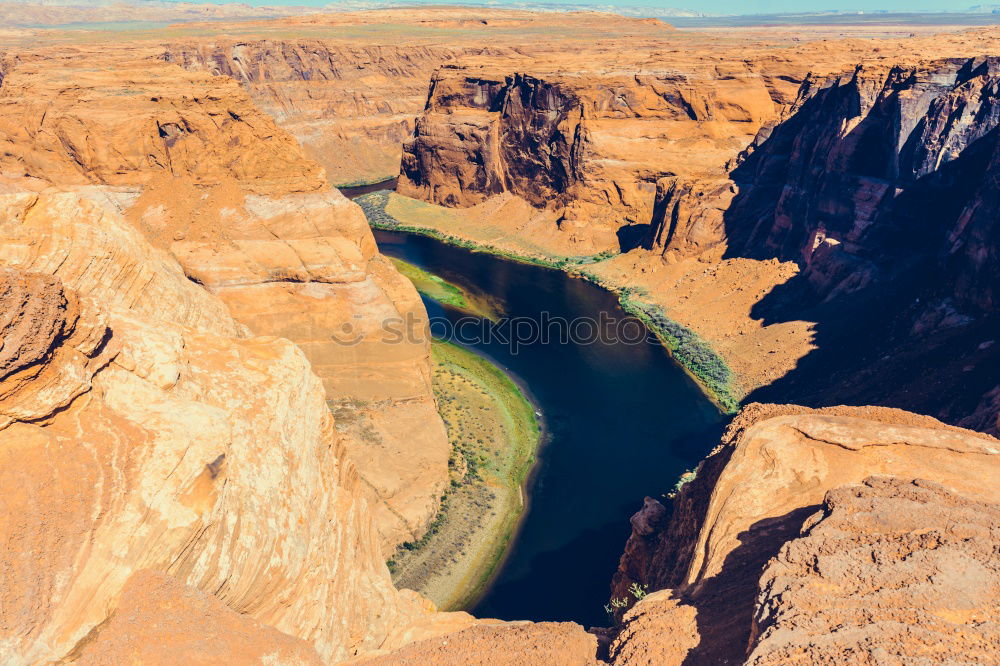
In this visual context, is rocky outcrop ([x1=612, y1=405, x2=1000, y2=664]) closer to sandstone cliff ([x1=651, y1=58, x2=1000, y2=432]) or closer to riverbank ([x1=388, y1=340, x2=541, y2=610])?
sandstone cliff ([x1=651, y1=58, x2=1000, y2=432])

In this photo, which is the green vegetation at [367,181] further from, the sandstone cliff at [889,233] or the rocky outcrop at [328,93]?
the sandstone cliff at [889,233]

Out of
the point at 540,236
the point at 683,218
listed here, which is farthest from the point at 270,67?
the point at 683,218

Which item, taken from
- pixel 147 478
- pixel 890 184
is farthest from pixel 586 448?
pixel 147 478

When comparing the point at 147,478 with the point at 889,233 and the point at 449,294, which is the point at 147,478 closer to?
the point at 889,233

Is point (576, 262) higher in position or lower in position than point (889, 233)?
lower

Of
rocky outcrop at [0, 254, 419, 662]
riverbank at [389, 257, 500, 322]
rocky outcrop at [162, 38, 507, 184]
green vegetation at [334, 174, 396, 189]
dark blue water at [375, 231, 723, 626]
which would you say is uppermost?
rocky outcrop at [0, 254, 419, 662]

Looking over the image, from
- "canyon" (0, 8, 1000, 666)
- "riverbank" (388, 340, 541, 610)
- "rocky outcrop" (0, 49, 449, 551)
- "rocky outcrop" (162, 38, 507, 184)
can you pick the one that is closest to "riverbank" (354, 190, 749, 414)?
"canyon" (0, 8, 1000, 666)
